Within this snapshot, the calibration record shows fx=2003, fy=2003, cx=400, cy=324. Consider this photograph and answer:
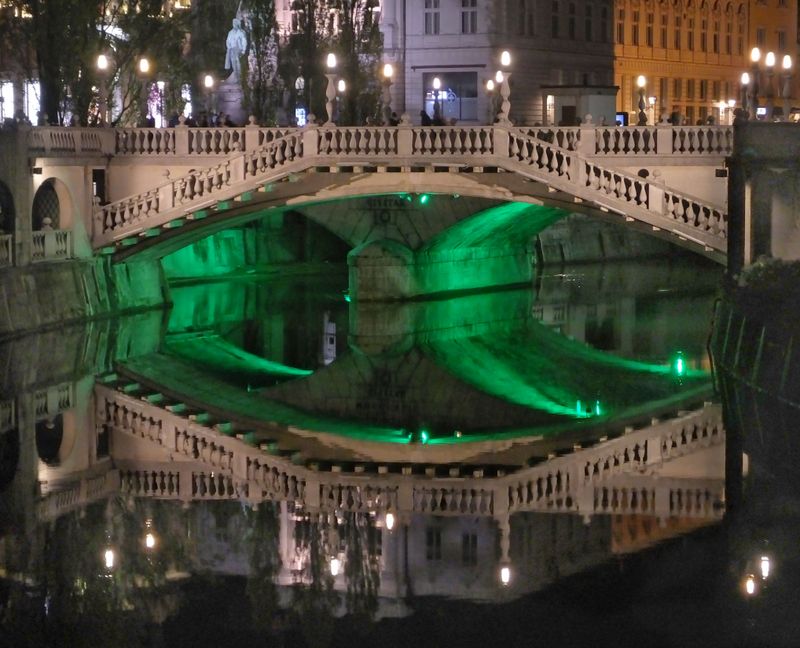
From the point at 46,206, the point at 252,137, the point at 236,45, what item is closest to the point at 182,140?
the point at 252,137

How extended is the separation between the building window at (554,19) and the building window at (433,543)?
52.9m

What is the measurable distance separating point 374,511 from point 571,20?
54010 millimetres

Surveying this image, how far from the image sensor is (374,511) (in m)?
25.2

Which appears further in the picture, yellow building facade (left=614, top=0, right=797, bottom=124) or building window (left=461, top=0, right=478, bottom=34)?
yellow building facade (left=614, top=0, right=797, bottom=124)

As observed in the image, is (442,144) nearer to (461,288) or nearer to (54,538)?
(461,288)

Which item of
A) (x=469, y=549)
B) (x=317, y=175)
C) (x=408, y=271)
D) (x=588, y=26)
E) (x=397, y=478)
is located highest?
(x=588, y=26)

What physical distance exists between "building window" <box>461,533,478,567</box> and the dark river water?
5 cm

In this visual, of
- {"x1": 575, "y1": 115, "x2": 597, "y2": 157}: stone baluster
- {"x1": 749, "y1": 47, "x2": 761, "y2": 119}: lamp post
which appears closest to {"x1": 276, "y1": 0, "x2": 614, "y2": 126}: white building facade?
{"x1": 575, "y1": 115, "x2": 597, "y2": 157}: stone baluster

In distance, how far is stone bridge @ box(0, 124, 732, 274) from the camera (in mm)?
41375

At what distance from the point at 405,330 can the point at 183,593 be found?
2607 cm

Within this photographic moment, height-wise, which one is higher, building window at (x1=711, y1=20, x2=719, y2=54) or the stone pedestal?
building window at (x1=711, y1=20, x2=719, y2=54)

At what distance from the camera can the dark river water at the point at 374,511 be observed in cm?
1961

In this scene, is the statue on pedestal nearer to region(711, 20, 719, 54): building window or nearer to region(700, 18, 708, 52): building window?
region(700, 18, 708, 52): building window

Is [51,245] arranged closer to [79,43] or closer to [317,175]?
[317,175]
